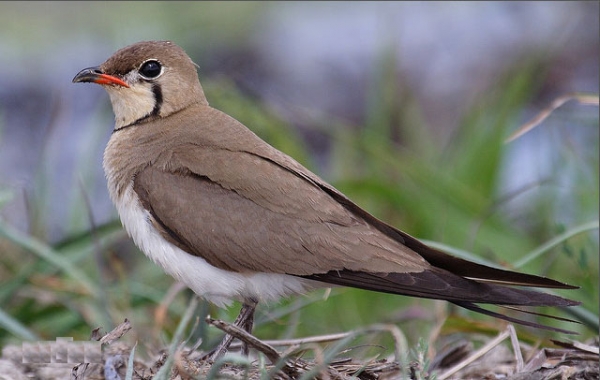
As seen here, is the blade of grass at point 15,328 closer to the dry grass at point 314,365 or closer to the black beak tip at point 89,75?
the dry grass at point 314,365

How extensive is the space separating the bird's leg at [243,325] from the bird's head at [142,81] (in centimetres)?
106

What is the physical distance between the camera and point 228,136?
15.3 feet

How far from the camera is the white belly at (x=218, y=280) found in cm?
430

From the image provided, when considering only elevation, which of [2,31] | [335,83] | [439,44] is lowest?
[2,31]

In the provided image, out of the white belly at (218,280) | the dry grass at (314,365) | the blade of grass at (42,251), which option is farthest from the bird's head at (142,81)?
the dry grass at (314,365)

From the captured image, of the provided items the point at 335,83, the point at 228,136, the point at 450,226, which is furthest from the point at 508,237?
the point at 335,83

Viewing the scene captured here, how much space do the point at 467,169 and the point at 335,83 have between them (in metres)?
3.87

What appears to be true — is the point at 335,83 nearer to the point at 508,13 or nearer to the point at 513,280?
the point at 508,13

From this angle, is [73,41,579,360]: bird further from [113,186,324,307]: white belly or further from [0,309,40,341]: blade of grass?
[0,309,40,341]: blade of grass

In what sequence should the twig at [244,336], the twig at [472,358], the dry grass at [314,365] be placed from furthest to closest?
the twig at [472,358], the dry grass at [314,365], the twig at [244,336]

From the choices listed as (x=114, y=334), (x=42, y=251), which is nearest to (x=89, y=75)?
(x=42, y=251)

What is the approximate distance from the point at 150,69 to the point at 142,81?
68 mm

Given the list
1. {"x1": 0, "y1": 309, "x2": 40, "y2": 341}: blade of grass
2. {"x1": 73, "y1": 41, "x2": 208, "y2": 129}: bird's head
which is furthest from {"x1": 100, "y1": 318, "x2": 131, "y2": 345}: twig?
{"x1": 73, "y1": 41, "x2": 208, "y2": 129}: bird's head

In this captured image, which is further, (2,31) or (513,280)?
(2,31)
